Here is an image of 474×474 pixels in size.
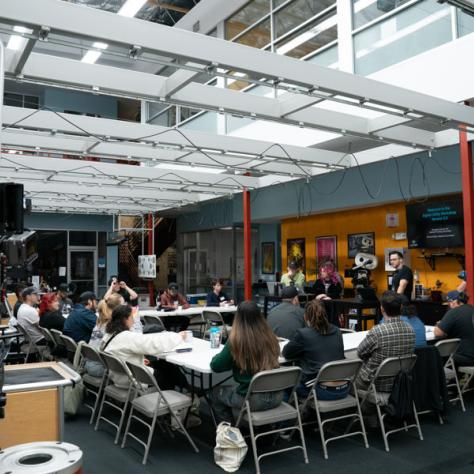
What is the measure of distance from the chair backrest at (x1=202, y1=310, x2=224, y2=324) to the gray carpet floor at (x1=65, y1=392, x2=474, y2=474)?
11.7 ft

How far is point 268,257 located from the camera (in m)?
14.3

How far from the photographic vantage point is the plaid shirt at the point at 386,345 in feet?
13.6

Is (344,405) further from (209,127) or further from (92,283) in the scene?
(92,283)

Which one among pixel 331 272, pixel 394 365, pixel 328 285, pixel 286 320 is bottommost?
pixel 394 365

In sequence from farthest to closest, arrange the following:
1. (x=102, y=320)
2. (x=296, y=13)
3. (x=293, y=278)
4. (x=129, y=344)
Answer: (x=293, y=278), (x=296, y=13), (x=102, y=320), (x=129, y=344)

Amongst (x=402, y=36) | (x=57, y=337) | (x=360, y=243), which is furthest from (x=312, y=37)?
(x=57, y=337)

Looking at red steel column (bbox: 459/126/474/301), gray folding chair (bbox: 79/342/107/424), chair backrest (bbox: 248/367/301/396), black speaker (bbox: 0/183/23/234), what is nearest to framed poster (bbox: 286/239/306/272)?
red steel column (bbox: 459/126/474/301)

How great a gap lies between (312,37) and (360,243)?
4.07 meters

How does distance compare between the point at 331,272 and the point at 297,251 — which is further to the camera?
the point at 297,251

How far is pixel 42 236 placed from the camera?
1595cm

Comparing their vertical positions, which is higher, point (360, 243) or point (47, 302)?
point (360, 243)

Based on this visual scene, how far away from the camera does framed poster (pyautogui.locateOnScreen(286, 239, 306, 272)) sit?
11648 mm

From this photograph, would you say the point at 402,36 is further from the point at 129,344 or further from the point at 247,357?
the point at 129,344

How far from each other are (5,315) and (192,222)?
25.3 feet
